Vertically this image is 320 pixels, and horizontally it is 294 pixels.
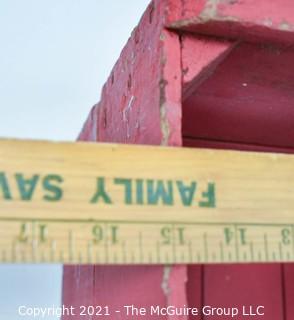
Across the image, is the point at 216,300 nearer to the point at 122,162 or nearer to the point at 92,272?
the point at 92,272

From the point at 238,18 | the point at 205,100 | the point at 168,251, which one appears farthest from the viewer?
the point at 205,100

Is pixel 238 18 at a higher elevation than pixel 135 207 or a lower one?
higher

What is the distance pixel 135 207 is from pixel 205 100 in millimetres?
396

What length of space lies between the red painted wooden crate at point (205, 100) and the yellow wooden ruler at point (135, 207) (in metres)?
0.07

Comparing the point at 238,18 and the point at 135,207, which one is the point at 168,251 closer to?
the point at 135,207

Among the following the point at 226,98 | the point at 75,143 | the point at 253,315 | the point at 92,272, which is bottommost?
the point at 253,315

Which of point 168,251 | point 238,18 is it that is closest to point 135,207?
point 168,251

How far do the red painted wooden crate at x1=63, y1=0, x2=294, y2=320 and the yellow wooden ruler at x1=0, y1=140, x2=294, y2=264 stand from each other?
0.22ft

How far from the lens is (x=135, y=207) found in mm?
833

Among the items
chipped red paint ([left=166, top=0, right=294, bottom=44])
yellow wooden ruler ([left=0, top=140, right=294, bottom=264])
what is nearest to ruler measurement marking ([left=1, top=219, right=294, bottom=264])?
yellow wooden ruler ([left=0, top=140, right=294, bottom=264])

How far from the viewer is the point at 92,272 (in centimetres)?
137

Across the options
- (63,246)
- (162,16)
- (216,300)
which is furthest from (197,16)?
(216,300)

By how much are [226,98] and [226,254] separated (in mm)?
416

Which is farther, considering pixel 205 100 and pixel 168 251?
pixel 205 100
